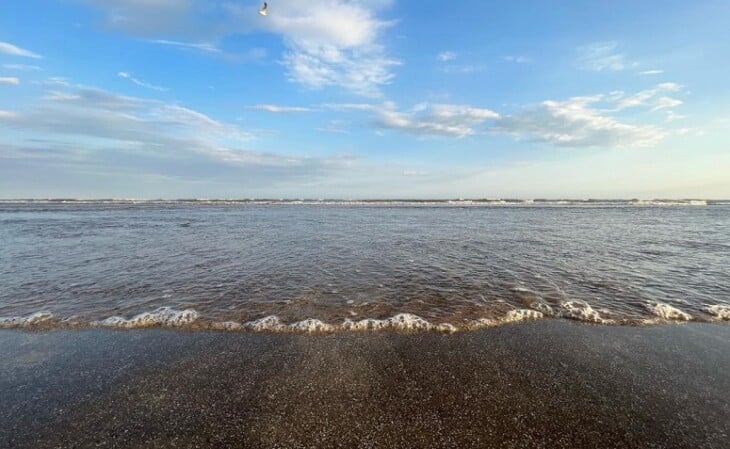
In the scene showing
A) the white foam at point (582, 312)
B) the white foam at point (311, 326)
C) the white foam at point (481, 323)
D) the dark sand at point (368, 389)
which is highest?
the white foam at point (582, 312)

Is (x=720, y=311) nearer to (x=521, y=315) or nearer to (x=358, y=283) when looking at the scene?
(x=521, y=315)

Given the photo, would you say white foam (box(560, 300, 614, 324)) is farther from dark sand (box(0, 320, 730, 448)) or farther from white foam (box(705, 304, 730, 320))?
white foam (box(705, 304, 730, 320))

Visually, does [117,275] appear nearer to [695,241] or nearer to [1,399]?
[1,399]

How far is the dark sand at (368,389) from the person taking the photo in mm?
3652

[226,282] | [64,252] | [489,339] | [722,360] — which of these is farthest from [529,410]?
[64,252]

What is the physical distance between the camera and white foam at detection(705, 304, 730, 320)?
7105mm

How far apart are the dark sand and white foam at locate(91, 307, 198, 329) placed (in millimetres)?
336

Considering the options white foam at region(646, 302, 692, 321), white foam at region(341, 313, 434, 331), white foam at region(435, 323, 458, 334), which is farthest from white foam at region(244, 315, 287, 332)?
white foam at region(646, 302, 692, 321)

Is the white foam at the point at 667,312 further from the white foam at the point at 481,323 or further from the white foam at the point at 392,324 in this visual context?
the white foam at the point at 392,324

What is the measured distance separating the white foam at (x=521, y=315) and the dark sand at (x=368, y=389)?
541 mm

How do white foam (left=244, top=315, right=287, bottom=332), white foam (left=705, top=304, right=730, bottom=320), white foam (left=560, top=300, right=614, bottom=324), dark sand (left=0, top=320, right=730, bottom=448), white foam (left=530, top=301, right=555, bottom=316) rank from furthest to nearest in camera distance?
white foam (left=530, top=301, right=555, bottom=316), white foam (left=705, top=304, right=730, bottom=320), white foam (left=560, top=300, right=614, bottom=324), white foam (left=244, top=315, right=287, bottom=332), dark sand (left=0, top=320, right=730, bottom=448)

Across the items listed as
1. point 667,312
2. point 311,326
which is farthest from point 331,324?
point 667,312

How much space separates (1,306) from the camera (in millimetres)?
7719

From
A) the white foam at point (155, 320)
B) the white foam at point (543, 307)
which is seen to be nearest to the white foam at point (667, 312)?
the white foam at point (543, 307)
